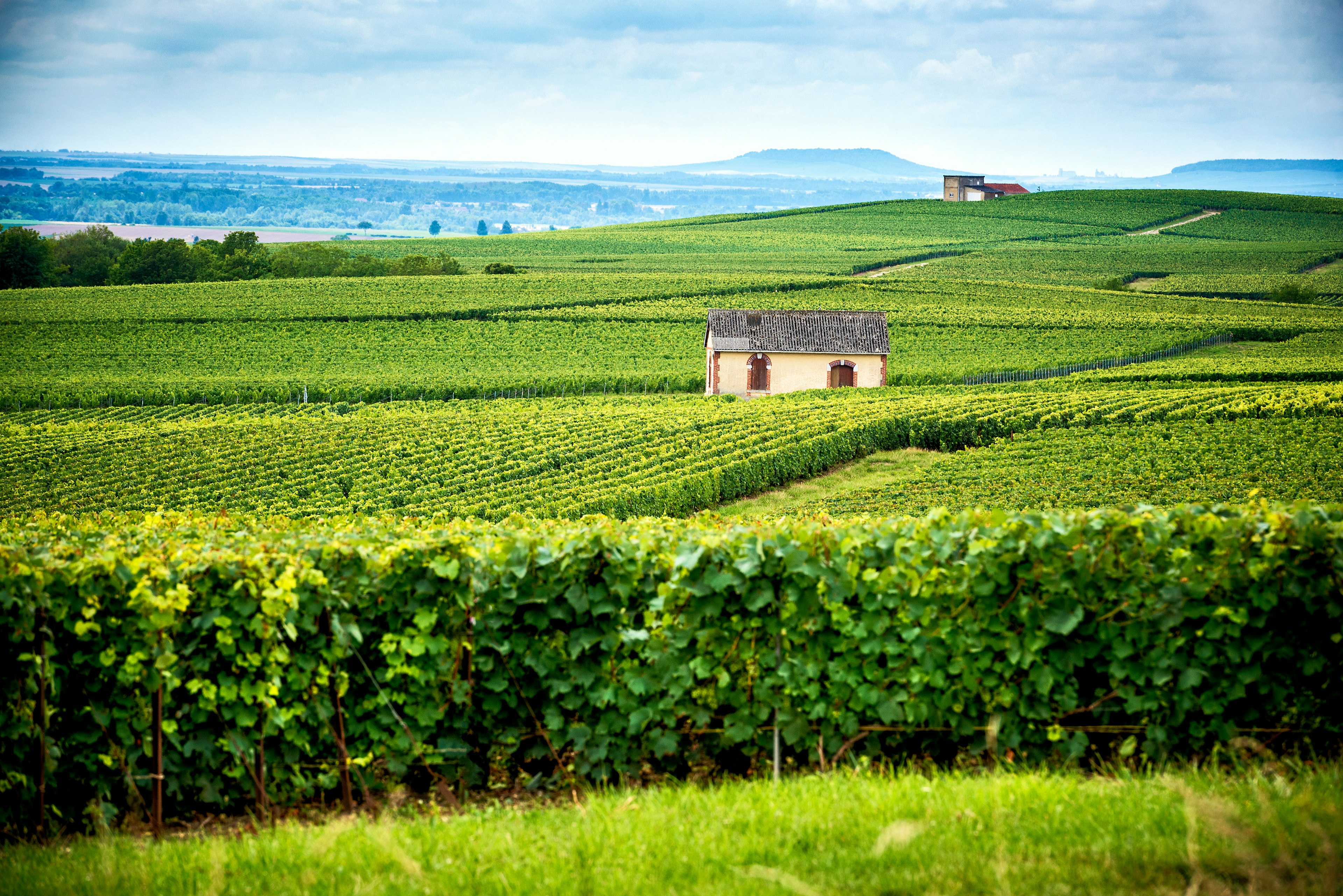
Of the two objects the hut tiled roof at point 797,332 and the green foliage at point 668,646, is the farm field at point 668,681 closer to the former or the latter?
the green foliage at point 668,646

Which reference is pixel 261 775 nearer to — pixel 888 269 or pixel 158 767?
pixel 158 767

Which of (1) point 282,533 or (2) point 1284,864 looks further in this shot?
(1) point 282,533

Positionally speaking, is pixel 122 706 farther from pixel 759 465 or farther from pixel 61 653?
pixel 759 465

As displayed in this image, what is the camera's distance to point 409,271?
105 m

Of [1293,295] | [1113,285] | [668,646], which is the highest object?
[1113,285]

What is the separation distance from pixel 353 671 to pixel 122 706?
4.97ft

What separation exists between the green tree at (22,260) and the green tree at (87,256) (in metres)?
2.72

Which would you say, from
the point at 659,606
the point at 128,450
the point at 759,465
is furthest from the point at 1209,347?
the point at 659,606

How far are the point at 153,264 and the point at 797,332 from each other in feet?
246

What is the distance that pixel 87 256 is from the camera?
106 metres

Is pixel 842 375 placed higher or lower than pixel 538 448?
higher

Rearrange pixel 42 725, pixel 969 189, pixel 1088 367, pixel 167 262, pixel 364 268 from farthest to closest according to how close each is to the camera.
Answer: pixel 969 189 → pixel 364 268 → pixel 167 262 → pixel 1088 367 → pixel 42 725

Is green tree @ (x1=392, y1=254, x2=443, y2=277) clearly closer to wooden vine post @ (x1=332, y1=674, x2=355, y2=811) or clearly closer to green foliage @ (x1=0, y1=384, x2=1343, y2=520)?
green foliage @ (x1=0, y1=384, x2=1343, y2=520)

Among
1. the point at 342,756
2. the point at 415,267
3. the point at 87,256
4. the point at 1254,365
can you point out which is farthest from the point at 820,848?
the point at 87,256
